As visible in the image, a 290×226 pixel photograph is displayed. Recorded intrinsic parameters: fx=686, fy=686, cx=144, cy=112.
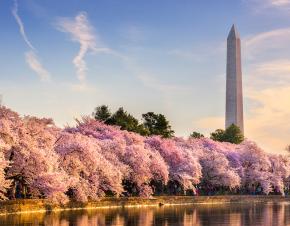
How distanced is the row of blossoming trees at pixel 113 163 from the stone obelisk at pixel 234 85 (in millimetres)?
23663

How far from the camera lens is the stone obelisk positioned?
137500mm

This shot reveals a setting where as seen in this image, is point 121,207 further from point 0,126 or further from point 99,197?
point 0,126

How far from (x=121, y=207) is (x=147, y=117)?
5002cm

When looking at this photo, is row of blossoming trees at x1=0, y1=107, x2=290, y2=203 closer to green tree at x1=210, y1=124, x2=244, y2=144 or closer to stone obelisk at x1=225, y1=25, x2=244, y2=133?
green tree at x1=210, y1=124, x2=244, y2=144

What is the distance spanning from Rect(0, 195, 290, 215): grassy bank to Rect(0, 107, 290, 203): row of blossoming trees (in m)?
0.89

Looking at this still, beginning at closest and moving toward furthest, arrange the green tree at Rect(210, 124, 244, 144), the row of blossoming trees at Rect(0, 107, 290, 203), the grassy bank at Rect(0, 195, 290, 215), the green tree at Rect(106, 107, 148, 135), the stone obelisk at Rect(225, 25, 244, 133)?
1. the grassy bank at Rect(0, 195, 290, 215)
2. the row of blossoming trees at Rect(0, 107, 290, 203)
3. the green tree at Rect(106, 107, 148, 135)
4. the green tree at Rect(210, 124, 244, 144)
5. the stone obelisk at Rect(225, 25, 244, 133)

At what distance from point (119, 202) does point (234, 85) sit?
7257 cm

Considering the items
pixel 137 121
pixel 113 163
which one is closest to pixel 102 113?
pixel 137 121

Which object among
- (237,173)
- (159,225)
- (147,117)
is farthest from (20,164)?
(147,117)

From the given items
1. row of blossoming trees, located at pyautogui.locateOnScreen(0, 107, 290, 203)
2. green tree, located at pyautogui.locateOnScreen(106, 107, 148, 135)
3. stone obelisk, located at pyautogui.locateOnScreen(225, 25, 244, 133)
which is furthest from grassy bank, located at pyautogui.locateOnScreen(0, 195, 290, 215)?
stone obelisk, located at pyautogui.locateOnScreen(225, 25, 244, 133)

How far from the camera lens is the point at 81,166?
205 feet

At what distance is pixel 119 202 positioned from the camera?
69.6 m

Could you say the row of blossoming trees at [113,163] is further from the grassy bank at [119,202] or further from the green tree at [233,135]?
the green tree at [233,135]

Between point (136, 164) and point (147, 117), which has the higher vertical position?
point (147, 117)
